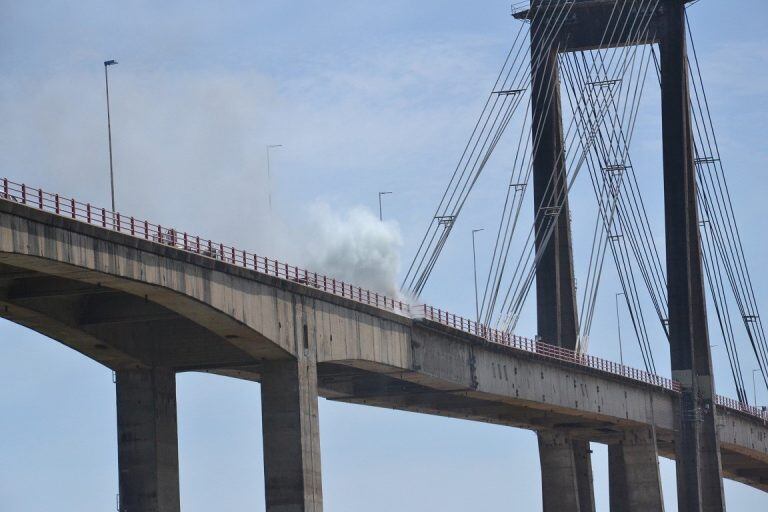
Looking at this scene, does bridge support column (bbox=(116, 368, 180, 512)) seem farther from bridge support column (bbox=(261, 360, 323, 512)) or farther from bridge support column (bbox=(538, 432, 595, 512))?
bridge support column (bbox=(538, 432, 595, 512))

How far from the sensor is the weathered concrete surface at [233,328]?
6191 centimetres

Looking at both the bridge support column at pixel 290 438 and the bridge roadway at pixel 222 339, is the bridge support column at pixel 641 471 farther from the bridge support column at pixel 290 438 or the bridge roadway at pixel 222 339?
the bridge support column at pixel 290 438

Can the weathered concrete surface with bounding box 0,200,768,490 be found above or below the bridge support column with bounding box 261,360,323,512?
above

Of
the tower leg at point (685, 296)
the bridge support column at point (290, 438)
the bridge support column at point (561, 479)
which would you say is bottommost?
the bridge support column at point (290, 438)

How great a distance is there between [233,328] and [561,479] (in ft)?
165

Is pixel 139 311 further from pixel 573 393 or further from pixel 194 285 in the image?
pixel 573 393

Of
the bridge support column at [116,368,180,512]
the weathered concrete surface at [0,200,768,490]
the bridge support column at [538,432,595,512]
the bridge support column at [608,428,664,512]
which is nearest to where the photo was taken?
the weathered concrete surface at [0,200,768,490]

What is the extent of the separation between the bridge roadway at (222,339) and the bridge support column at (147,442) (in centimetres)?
6

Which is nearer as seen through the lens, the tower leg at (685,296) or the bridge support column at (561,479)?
the bridge support column at (561,479)

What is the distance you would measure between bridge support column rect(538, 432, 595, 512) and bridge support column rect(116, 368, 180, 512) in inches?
1738

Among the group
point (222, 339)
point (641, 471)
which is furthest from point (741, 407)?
point (222, 339)

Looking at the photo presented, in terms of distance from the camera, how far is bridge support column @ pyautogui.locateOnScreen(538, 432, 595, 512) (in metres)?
116

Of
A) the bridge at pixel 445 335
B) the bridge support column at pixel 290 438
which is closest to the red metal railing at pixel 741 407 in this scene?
the bridge at pixel 445 335

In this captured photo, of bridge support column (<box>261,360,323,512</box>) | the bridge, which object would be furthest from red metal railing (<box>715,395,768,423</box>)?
bridge support column (<box>261,360,323,512</box>)
